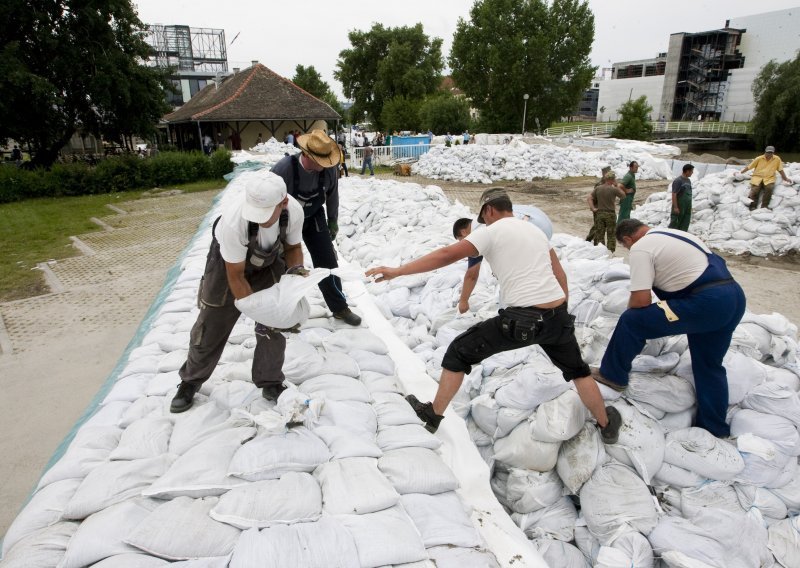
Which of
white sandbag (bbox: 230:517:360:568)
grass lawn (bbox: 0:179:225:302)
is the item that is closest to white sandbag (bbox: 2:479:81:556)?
white sandbag (bbox: 230:517:360:568)

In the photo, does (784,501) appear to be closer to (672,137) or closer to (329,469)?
(329,469)

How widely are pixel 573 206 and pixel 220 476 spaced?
10946 millimetres

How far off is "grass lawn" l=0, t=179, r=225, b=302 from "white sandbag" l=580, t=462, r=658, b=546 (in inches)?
241

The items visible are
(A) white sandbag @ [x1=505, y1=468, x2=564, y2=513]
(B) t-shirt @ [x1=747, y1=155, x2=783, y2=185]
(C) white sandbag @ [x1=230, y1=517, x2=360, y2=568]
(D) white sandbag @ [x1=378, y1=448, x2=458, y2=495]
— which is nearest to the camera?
(C) white sandbag @ [x1=230, y1=517, x2=360, y2=568]

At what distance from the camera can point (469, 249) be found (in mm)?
2047

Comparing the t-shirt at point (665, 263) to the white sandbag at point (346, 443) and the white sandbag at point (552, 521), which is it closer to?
the white sandbag at point (552, 521)

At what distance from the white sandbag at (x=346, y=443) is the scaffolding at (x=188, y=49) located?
31815 mm

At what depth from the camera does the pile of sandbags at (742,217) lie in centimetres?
720

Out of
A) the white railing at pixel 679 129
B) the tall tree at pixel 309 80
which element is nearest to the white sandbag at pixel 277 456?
the white railing at pixel 679 129

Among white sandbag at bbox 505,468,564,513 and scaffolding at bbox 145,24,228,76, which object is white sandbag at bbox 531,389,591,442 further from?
scaffolding at bbox 145,24,228,76

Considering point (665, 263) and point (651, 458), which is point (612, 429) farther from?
point (665, 263)

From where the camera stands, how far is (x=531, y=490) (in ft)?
6.97

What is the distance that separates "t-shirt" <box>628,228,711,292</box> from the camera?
2145 millimetres

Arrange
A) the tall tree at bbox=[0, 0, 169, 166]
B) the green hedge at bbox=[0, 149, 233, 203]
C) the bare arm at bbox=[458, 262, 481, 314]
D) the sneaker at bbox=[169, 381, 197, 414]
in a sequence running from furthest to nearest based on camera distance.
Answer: the tall tree at bbox=[0, 0, 169, 166] < the green hedge at bbox=[0, 149, 233, 203] < the bare arm at bbox=[458, 262, 481, 314] < the sneaker at bbox=[169, 381, 197, 414]
